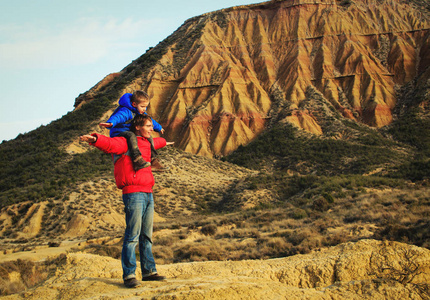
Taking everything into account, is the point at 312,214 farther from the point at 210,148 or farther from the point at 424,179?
the point at 210,148

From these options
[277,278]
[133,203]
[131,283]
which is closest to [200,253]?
[277,278]

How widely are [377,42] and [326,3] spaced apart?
1389 cm

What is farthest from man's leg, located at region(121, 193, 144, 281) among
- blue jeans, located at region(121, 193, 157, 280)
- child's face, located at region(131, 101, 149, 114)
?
child's face, located at region(131, 101, 149, 114)

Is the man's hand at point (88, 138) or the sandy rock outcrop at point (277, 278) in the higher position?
the man's hand at point (88, 138)

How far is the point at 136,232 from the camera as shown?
5.27 meters

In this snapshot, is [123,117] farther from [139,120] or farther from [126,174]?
[126,174]

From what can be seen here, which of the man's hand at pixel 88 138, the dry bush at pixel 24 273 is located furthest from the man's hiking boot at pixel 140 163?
the dry bush at pixel 24 273

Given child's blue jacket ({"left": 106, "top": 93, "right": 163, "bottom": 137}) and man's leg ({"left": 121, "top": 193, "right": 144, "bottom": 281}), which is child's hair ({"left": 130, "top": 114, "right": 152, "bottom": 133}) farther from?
man's leg ({"left": 121, "top": 193, "right": 144, "bottom": 281})

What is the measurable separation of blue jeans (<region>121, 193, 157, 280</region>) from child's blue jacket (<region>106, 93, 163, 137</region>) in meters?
1.07

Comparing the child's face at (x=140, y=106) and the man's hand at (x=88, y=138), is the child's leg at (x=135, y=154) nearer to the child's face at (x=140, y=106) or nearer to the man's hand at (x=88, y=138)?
the man's hand at (x=88, y=138)

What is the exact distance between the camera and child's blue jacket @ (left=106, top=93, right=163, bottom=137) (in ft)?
18.5

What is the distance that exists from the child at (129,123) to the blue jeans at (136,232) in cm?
48

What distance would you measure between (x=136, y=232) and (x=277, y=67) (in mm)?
68621

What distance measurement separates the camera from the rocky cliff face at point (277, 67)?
2392 inches
